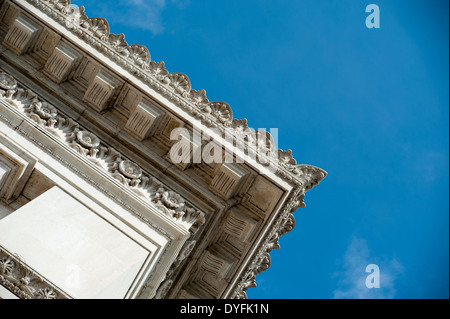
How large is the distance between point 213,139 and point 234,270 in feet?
8.91

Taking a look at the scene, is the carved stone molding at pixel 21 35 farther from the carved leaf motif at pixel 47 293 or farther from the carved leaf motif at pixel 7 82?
the carved leaf motif at pixel 47 293

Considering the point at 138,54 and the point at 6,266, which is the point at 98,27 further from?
the point at 6,266

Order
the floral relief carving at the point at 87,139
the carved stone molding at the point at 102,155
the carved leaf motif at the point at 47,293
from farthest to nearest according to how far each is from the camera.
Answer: the floral relief carving at the point at 87,139
the carved stone molding at the point at 102,155
the carved leaf motif at the point at 47,293

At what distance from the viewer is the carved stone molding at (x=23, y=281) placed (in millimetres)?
8281

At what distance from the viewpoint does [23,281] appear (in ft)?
27.3

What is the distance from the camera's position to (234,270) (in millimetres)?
11594

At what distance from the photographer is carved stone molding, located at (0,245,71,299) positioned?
8281 millimetres

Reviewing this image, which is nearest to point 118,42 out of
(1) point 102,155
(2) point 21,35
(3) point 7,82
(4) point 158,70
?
(4) point 158,70

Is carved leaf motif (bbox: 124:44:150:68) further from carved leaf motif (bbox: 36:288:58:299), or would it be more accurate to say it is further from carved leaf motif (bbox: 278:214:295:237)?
carved leaf motif (bbox: 36:288:58:299)

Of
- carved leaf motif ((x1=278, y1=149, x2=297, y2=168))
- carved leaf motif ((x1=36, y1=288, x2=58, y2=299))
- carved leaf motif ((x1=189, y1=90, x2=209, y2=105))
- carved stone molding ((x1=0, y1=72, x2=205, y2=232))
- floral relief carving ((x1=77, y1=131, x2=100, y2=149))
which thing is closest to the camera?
carved leaf motif ((x1=36, y1=288, x2=58, y2=299))

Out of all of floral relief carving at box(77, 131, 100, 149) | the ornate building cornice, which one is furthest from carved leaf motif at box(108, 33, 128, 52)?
floral relief carving at box(77, 131, 100, 149)

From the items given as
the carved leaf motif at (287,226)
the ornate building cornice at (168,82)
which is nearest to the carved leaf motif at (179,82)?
the ornate building cornice at (168,82)
